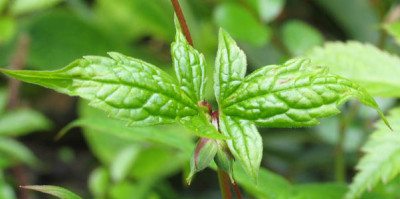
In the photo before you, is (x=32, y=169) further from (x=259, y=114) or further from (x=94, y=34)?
(x=259, y=114)

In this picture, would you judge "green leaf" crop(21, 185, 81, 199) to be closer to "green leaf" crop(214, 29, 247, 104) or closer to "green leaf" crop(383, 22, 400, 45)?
"green leaf" crop(214, 29, 247, 104)

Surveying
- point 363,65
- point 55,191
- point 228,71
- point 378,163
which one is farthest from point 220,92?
point 363,65

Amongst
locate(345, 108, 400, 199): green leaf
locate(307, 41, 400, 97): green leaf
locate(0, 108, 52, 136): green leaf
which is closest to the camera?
locate(345, 108, 400, 199): green leaf

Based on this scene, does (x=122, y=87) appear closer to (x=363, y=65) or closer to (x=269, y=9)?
(x=363, y=65)

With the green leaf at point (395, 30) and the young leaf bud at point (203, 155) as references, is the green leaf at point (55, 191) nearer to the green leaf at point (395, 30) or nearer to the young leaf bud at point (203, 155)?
the young leaf bud at point (203, 155)

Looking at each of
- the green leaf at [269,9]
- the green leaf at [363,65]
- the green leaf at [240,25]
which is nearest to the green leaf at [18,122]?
the green leaf at [240,25]

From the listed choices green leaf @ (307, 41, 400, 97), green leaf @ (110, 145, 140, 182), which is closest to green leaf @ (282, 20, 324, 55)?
green leaf @ (307, 41, 400, 97)

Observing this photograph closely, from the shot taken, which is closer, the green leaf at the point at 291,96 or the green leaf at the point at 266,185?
the green leaf at the point at 291,96
